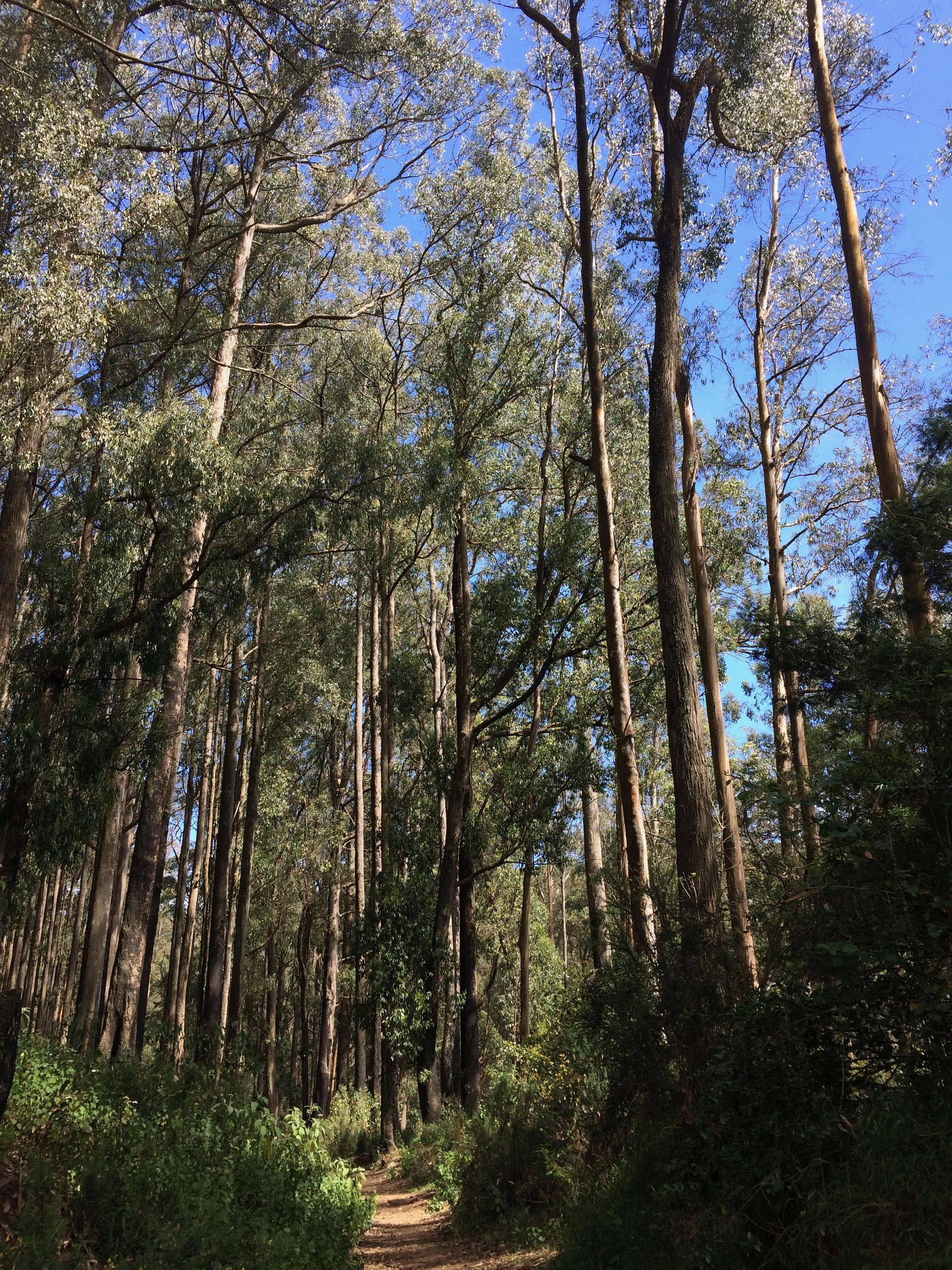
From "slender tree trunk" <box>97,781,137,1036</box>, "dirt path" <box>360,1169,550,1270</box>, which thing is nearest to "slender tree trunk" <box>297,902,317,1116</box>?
"slender tree trunk" <box>97,781,137,1036</box>

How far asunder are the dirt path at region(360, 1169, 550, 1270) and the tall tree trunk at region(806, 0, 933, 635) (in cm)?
661

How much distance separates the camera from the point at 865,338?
411 inches

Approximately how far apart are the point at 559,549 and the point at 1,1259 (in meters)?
12.7

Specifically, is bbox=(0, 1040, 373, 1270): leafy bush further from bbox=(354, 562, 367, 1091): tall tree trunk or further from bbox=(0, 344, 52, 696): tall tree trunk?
bbox=(354, 562, 367, 1091): tall tree trunk

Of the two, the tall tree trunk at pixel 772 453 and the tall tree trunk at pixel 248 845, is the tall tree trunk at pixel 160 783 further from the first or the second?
the tall tree trunk at pixel 772 453

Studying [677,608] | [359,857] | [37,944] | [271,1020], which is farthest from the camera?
[37,944]

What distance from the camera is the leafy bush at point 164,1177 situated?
476 centimetres

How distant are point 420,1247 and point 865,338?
10607 mm

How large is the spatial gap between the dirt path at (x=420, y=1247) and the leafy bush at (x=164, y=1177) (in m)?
0.38

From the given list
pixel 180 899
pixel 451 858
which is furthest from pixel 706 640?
pixel 180 899

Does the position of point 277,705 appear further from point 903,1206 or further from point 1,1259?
point 903,1206

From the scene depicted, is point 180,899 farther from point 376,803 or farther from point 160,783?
point 160,783

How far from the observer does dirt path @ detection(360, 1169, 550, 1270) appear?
6.84 metres

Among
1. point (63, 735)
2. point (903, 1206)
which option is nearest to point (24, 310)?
point (63, 735)
